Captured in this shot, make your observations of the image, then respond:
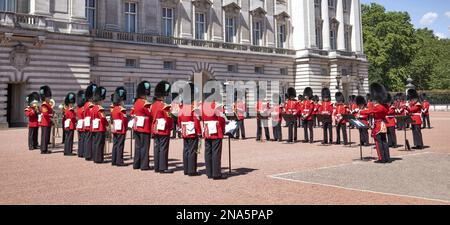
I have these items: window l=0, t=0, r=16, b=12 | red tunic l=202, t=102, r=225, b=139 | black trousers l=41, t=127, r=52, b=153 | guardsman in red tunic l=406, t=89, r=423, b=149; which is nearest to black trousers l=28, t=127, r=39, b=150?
black trousers l=41, t=127, r=52, b=153

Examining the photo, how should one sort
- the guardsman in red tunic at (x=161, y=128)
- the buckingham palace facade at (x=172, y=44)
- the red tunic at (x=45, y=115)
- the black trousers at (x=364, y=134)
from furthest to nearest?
1. the buckingham palace facade at (x=172, y=44)
2. the red tunic at (x=45, y=115)
3. the black trousers at (x=364, y=134)
4. the guardsman in red tunic at (x=161, y=128)

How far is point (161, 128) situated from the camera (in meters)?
10.5

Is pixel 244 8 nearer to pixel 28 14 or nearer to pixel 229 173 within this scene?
pixel 28 14

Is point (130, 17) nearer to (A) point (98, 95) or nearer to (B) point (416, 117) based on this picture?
(A) point (98, 95)

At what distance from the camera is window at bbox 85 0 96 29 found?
3203 centimetres

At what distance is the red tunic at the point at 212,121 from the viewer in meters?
9.65

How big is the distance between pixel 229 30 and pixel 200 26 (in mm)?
3640

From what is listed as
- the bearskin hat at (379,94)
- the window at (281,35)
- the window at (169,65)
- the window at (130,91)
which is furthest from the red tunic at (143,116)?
the window at (281,35)

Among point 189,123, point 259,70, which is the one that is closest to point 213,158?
point 189,123

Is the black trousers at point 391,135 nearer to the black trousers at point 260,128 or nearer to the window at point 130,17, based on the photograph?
the black trousers at point 260,128

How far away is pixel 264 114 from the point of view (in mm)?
19750

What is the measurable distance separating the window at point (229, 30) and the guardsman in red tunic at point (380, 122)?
96.7ft

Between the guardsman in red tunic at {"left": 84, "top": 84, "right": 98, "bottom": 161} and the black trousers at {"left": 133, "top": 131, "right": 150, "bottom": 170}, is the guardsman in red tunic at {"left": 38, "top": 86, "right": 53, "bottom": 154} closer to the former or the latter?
the guardsman in red tunic at {"left": 84, "top": 84, "right": 98, "bottom": 161}

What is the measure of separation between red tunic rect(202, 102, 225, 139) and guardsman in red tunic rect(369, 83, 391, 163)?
4.75m
